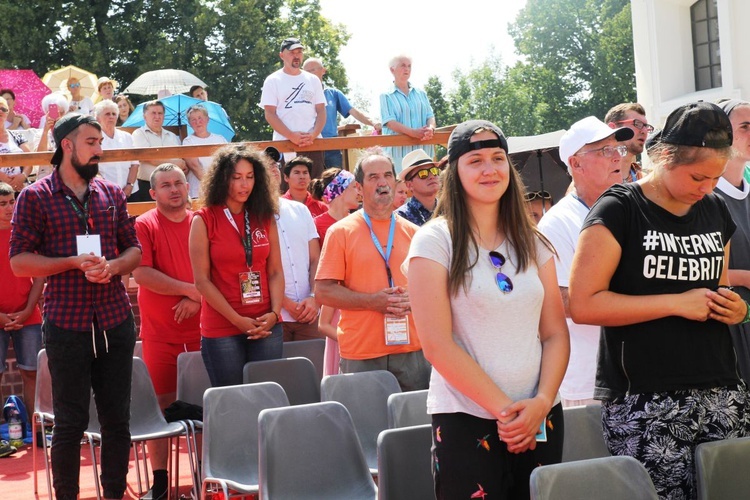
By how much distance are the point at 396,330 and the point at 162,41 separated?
26192 millimetres

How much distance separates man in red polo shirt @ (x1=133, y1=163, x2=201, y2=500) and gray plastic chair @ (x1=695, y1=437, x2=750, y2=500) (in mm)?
3630

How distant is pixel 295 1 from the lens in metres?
34.3

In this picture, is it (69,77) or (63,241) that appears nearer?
(63,241)

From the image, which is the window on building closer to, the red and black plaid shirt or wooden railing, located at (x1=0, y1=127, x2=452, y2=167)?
wooden railing, located at (x1=0, y1=127, x2=452, y2=167)

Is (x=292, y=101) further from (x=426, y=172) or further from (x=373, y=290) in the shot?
(x=373, y=290)

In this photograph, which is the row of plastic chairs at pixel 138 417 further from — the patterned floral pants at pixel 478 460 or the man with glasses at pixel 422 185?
the patterned floral pants at pixel 478 460

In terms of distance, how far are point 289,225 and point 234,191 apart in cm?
100

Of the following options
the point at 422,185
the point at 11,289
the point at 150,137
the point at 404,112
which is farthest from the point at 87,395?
the point at 150,137

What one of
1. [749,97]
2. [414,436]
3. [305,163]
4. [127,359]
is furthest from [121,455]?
[749,97]

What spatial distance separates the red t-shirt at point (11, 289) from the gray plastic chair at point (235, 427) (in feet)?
11.9

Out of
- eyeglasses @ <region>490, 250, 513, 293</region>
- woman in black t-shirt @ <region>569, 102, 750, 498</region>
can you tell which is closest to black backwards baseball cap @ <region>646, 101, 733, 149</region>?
woman in black t-shirt @ <region>569, 102, 750, 498</region>

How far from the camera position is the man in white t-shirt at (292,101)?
8914 mm

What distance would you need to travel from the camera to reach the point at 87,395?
15.7ft

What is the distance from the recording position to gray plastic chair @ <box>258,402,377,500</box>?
12.8 ft
